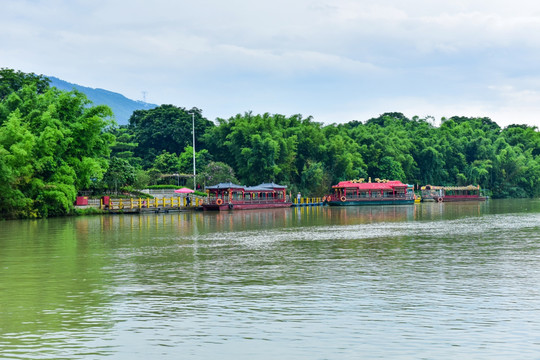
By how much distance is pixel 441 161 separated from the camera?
101 metres

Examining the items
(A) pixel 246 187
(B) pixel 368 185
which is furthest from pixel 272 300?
(B) pixel 368 185

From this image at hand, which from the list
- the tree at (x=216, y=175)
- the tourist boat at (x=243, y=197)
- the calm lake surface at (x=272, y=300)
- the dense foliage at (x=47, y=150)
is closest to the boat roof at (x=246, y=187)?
the tourist boat at (x=243, y=197)

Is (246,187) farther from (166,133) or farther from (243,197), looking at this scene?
(166,133)

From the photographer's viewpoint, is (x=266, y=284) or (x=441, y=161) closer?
(x=266, y=284)

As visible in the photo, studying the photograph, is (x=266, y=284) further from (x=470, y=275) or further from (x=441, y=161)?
(x=441, y=161)

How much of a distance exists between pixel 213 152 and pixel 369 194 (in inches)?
909

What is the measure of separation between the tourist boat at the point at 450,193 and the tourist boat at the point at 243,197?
27.5 meters

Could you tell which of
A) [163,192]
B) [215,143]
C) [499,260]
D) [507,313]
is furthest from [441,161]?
[507,313]

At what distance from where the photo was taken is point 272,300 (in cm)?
1383

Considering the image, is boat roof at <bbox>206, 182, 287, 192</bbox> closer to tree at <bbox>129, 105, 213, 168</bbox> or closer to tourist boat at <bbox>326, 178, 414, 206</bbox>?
tourist boat at <bbox>326, 178, 414, 206</bbox>

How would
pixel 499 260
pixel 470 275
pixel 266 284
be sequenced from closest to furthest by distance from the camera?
pixel 266 284
pixel 470 275
pixel 499 260

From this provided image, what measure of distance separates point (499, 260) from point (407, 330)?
33.1ft

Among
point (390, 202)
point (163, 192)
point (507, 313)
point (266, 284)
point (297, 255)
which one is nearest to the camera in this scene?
point (507, 313)

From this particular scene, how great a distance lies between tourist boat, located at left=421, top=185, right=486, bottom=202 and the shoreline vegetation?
15.9 ft
